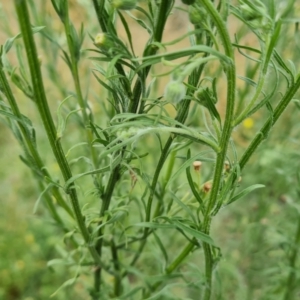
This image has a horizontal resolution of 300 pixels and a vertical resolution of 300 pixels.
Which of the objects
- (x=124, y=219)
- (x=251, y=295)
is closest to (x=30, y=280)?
(x=251, y=295)

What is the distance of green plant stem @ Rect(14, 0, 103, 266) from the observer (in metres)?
0.51

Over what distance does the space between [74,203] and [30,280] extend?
1.32 meters

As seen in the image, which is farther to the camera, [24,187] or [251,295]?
[24,187]

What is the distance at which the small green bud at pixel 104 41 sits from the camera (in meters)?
0.60

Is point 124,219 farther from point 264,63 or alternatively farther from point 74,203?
point 264,63

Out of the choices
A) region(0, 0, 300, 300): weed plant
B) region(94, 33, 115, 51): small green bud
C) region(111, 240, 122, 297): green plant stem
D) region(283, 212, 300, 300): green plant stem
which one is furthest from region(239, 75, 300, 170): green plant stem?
region(283, 212, 300, 300): green plant stem

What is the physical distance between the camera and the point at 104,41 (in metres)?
0.60

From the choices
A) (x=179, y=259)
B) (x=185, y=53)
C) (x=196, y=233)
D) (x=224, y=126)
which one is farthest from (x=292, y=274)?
(x=185, y=53)

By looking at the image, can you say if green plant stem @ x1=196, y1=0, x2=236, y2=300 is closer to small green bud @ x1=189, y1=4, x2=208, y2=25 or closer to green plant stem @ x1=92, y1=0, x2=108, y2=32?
small green bud @ x1=189, y1=4, x2=208, y2=25

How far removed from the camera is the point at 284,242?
1.14 m

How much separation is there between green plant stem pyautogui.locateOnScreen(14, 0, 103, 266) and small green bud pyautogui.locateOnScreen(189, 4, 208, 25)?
7.0 inches

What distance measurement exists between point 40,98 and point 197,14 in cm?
21

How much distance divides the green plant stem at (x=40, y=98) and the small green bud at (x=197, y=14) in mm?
179

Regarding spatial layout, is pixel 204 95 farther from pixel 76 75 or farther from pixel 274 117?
pixel 76 75
